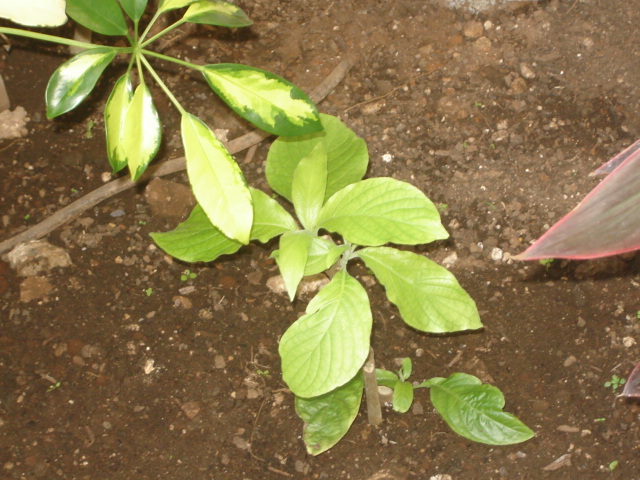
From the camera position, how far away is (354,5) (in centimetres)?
180

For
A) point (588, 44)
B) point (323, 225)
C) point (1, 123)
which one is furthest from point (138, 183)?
point (588, 44)

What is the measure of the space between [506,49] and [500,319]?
78 centimetres

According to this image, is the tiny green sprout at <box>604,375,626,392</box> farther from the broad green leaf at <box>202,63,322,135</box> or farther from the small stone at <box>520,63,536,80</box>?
the broad green leaf at <box>202,63,322,135</box>

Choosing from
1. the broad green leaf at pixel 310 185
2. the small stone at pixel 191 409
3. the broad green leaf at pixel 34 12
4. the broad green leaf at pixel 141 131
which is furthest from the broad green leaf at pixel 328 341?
the broad green leaf at pixel 34 12

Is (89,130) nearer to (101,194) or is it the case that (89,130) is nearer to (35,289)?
(101,194)

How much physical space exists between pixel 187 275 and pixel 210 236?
1.40 feet

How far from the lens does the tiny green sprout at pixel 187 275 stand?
149 centimetres

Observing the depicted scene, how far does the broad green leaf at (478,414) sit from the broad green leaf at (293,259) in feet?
1.74

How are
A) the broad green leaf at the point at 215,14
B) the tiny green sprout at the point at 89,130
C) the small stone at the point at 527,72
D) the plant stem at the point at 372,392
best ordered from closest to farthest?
the broad green leaf at the point at 215,14, the plant stem at the point at 372,392, the tiny green sprout at the point at 89,130, the small stone at the point at 527,72

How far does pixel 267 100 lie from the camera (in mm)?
959

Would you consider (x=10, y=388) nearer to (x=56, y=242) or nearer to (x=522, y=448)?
(x=56, y=242)

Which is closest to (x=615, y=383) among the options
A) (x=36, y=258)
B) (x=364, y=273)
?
(x=364, y=273)

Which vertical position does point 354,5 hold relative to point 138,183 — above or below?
above

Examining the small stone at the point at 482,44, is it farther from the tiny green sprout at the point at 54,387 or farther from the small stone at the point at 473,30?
the tiny green sprout at the point at 54,387
